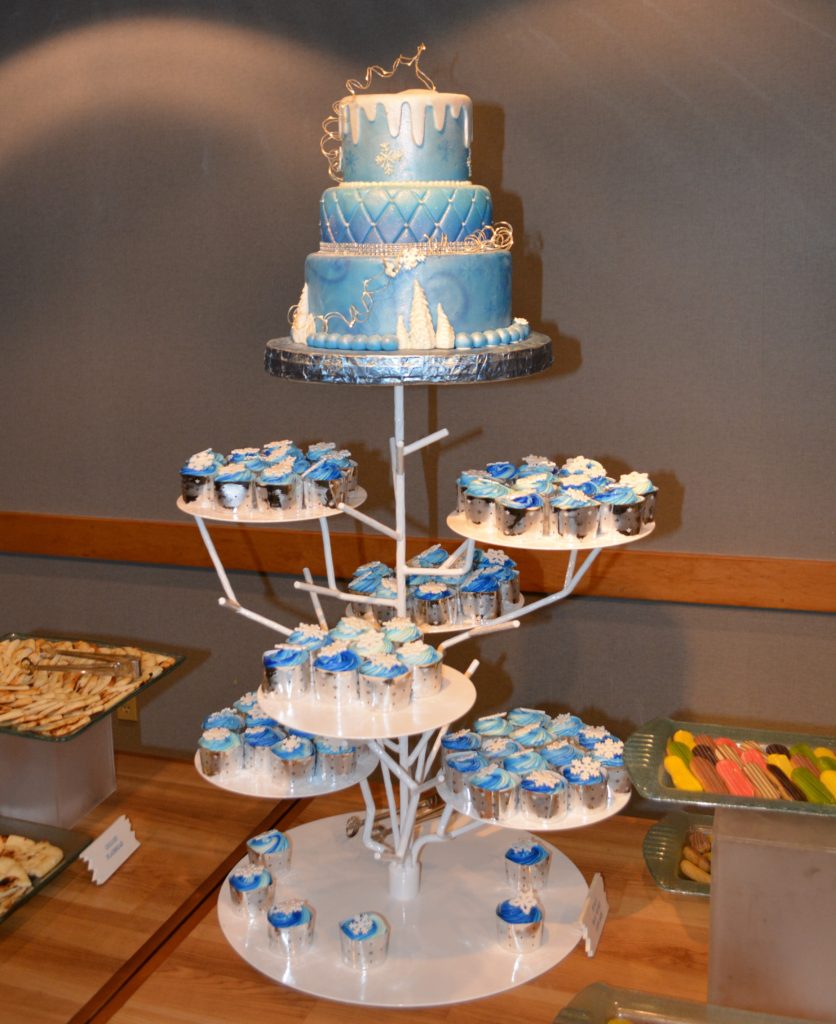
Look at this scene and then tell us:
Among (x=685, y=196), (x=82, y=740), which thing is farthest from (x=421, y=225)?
(x=82, y=740)

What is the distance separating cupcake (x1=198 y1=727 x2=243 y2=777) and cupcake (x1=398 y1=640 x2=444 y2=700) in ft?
1.26

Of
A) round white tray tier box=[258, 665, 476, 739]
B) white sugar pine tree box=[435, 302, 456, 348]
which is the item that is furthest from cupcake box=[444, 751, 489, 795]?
white sugar pine tree box=[435, 302, 456, 348]

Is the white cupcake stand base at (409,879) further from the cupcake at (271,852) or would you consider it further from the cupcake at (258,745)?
the cupcake at (258,745)

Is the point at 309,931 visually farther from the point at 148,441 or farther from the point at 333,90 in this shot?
the point at 333,90

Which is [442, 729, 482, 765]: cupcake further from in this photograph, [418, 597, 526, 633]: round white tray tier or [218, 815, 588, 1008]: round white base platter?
[218, 815, 588, 1008]: round white base platter

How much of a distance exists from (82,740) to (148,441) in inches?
35.0

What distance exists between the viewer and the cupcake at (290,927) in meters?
2.11

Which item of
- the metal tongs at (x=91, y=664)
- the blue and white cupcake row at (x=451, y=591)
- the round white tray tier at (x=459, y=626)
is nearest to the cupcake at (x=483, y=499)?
the blue and white cupcake row at (x=451, y=591)

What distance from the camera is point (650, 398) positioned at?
2699 mm

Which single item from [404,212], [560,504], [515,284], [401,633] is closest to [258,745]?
[401,633]

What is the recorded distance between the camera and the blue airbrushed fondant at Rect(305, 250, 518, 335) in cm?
189

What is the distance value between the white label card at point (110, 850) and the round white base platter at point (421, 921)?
26 centimetres

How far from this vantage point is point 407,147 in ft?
6.27

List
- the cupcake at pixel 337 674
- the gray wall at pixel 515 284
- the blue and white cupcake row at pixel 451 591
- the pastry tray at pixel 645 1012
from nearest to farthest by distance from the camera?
the pastry tray at pixel 645 1012 < the cupcake at pixel 337 674 < the blue and white cupcake row at pixel 451 591 < the gray wall at pixel 515 284
